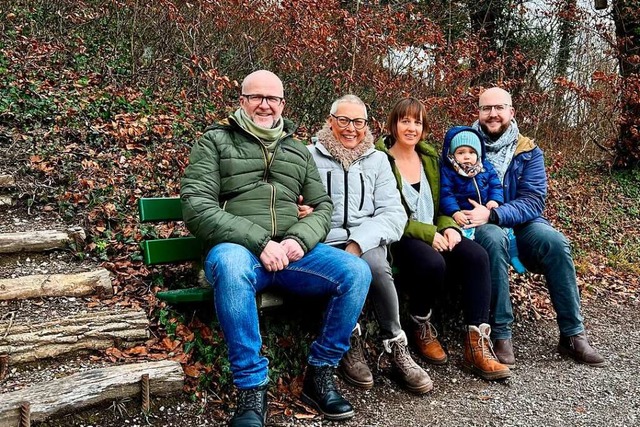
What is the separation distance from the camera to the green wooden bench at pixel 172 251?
319 cm

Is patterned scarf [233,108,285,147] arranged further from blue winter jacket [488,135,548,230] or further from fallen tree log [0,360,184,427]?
blue winter jacket [488,135,548,230]

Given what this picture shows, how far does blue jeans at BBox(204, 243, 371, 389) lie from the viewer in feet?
9.18

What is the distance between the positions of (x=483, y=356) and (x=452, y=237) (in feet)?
2.64

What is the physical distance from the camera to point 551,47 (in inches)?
431

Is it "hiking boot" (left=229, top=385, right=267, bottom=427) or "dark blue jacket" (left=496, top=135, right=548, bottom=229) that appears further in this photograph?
"dark blue jacket" (left=496, top=135, right=548, bottom=229)

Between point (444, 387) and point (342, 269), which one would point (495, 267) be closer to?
point (444, 387)

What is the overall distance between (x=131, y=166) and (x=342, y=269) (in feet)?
9.91

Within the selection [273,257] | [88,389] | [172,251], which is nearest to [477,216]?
[273,257]

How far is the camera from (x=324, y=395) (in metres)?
3.08

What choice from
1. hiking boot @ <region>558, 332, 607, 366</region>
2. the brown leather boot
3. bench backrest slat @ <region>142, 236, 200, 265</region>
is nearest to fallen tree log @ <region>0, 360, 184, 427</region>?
bench backrest slat @ <region>142, 236, 200, 265</region>

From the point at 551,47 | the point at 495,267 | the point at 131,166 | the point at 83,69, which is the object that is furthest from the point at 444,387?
the point at 551,47

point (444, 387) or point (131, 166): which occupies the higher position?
point (131, 166)

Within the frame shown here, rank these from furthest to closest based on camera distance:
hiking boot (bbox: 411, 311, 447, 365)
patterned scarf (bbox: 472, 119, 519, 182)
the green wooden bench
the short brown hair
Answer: patterned scarf (bbox: 472, 119, 519, 182), the short brown hair, hiking boot (bbox: 411, 311, 447, 365), the green wooden bench

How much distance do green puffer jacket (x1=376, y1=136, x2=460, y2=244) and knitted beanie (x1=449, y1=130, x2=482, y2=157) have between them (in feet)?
0.52
